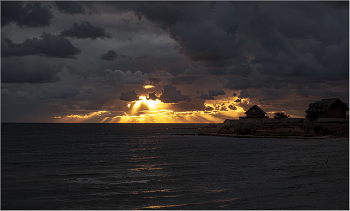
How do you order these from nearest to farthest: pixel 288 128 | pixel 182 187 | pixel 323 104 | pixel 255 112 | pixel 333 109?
pixel 182 187 → pixel 288 128 → pixel 333 109 → pixel 323 104 → pixel 255 112

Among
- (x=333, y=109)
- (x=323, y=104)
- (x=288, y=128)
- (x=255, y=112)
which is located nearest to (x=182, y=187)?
(x=288, y=128)

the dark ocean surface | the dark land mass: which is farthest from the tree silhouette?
the dark ocean surface

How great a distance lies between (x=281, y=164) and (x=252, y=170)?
6.33 metres

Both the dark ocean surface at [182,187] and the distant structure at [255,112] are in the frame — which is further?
the distant structure at [255,112]

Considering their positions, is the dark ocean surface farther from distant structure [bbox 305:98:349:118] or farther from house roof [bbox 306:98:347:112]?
house roof [bbox 306:98:347:112]

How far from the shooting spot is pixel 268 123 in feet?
375

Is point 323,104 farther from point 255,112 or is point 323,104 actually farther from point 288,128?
point 288,128

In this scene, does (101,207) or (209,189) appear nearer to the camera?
(101,207)

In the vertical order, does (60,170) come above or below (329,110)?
below

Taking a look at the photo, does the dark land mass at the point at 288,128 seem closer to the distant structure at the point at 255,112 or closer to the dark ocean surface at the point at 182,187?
the distant structure at the point at 255,112

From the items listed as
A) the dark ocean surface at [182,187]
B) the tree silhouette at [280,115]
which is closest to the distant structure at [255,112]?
the tree silhouette at [280,115]

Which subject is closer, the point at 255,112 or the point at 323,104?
the point at 323,104

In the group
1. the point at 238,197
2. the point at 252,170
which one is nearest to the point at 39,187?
the point at 238,197

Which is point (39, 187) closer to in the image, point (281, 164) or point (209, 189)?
point (209, 189)
